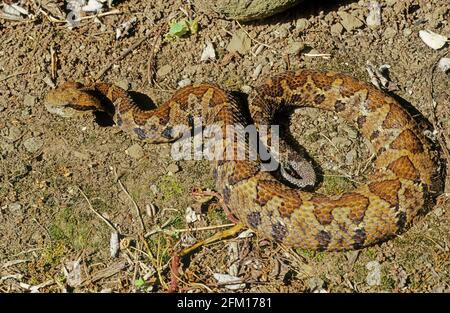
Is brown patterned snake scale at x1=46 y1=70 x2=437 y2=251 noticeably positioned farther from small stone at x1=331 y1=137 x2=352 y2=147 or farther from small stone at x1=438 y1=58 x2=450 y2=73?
small stone at x1=438 y1=58 x2=450 y2=73

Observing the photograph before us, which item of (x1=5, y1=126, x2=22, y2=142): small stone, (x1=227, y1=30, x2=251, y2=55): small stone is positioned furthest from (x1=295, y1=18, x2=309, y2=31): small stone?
(x1=5, y1=126, x2=22, y2=142): small stone

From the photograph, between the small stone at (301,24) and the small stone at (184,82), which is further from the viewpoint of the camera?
the small stone at (301,24)

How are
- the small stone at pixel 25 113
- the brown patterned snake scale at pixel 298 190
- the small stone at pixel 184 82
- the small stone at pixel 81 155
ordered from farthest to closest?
the small stone at pixel 184 82 < the small stone at pixel 25 113 < the small stone at pixel 81 155 < the brown patterned snake scale at pixel 298 190

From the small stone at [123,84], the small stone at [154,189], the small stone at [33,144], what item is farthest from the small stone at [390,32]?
the small stone at [33,144]

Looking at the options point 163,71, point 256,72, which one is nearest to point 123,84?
point 163,71

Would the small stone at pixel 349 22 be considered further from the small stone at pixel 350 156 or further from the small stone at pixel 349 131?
the small stone at pixel 350 156

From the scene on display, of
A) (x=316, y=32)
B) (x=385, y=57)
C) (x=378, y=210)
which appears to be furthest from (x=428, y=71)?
(x=378, y=210)

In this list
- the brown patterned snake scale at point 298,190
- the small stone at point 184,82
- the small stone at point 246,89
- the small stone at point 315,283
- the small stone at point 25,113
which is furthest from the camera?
the small stone at point 184,82
